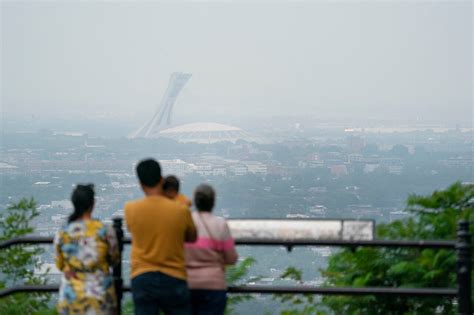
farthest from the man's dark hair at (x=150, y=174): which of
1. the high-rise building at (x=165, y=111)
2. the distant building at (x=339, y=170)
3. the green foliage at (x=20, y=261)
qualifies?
the high-rise building at (x=165, y=111)

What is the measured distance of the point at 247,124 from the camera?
127 ft

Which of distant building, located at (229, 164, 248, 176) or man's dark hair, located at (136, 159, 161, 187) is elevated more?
man's dark hair, located at (136, 159, 161, 187)

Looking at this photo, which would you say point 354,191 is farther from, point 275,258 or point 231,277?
point 231,277

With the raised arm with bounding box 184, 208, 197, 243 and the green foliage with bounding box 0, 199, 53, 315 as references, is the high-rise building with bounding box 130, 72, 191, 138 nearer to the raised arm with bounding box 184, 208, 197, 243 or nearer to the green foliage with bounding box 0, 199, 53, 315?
the green foliage with bounding box 0, 199, 53, 315

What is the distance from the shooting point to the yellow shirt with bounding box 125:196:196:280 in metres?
5.75

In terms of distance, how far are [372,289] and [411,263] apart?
2.37 ft

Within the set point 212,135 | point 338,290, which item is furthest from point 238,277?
point 212,135

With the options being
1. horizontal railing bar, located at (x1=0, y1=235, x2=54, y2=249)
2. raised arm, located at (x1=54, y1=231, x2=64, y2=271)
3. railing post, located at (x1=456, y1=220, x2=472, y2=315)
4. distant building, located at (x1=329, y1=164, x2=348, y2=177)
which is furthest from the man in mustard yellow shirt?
distant building, located at (x1=329, y1=164, x2=348, y2=177)

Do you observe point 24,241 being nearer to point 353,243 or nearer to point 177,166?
point 353,243

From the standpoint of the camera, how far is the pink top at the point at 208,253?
6.01 meters

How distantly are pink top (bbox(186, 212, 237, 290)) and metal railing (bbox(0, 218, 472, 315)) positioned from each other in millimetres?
699

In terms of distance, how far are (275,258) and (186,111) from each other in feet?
112

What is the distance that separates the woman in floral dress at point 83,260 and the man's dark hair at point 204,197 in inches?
23.5

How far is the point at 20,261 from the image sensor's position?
8.05 m
